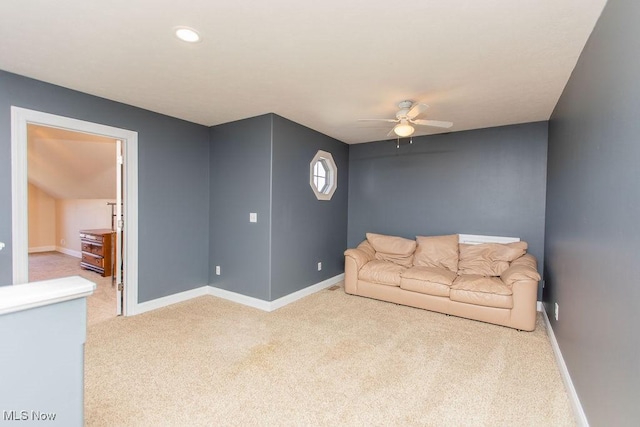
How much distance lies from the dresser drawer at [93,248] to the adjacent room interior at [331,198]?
92.8 inches

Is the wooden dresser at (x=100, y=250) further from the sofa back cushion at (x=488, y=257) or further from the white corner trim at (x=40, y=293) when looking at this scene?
the sofa back cushion at (x=488, y=257)

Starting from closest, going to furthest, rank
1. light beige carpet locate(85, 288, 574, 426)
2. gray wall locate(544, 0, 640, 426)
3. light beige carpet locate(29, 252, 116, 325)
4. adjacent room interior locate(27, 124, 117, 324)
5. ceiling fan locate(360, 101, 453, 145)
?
gray wall locate(544, 0, 640, 426) → light beige carpet locate(85, 288, 574, 426) → ceiling fan locate(360, 101, 453, 145) → light beige carpet locate(29, 252, 116, 325) → adjacent room interior locate(27, 124, 117, 324)

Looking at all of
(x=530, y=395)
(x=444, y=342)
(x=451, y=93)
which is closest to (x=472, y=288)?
(x=444, y=342)

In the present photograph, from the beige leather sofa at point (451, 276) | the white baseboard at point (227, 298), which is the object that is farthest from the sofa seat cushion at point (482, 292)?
the white baseboard at point (227, 298)

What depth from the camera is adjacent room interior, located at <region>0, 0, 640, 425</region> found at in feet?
5.30

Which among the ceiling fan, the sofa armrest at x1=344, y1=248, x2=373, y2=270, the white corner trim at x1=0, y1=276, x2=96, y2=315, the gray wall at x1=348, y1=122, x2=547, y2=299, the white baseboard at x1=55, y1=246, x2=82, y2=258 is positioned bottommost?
the white baseboard at x1=55, y1=246, x2=82, y2=258

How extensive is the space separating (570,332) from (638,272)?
1338mm

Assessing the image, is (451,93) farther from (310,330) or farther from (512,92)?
(310,330)

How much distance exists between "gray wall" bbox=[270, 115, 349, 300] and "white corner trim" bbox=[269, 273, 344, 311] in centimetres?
7

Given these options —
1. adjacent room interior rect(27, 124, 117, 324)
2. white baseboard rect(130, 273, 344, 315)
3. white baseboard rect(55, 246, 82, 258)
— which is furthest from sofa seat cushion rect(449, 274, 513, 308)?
white baseboard rect(55, 246, 82, 258)

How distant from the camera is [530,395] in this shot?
2.05 m

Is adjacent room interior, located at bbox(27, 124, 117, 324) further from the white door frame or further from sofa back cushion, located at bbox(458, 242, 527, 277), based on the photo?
sofa back cushion, located at bbox(458, 242, 527, 277)

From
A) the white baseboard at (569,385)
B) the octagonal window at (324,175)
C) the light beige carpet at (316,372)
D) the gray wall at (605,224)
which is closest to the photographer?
the gray wall at (605,224)

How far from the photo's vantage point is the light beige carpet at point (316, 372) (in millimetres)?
1842
